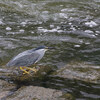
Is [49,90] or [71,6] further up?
[71,6]

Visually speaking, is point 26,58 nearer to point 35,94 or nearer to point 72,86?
point 35,94

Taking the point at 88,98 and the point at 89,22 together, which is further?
the point at 89,22

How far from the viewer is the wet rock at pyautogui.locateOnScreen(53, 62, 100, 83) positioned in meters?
5.79

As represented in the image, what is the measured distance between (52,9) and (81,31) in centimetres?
468

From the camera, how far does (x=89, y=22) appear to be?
10945mm

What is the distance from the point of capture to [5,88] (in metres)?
5.31

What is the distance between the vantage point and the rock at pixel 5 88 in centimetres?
499

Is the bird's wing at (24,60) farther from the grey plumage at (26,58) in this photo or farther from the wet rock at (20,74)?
the wet rock at (20,74)

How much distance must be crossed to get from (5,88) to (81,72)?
2087mm

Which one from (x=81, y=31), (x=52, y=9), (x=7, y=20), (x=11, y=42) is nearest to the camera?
(x=11, y=42)

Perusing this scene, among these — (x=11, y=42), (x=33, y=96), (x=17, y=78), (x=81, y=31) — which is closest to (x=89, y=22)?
(x=81, y=31)

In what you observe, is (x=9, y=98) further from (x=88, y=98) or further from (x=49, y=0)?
(x=49, y=0)

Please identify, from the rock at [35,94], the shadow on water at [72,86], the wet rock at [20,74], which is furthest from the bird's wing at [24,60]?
the rock at [35,94]

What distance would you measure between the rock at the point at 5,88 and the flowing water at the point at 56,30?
1294 millimetres
